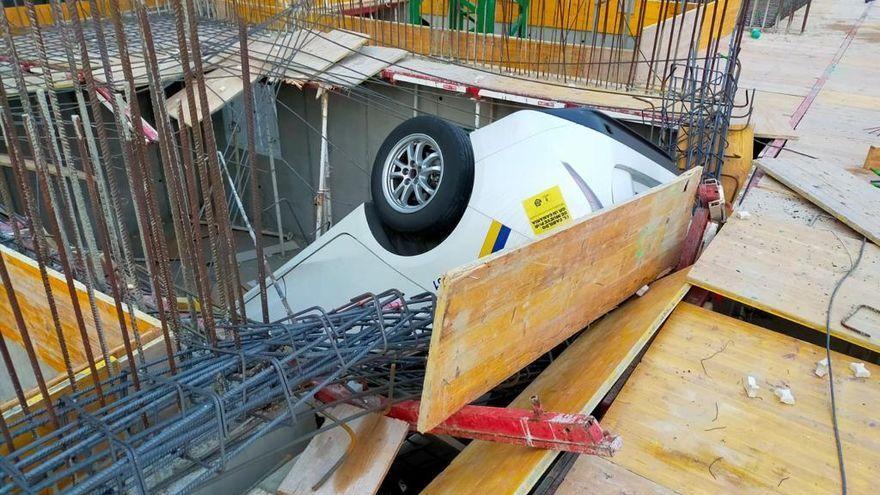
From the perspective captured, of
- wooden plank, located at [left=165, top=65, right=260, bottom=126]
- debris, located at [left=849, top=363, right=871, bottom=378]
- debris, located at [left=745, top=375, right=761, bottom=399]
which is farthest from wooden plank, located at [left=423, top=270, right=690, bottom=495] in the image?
wooden plank, located at [left=165, top=65, right=260, bottom=126]

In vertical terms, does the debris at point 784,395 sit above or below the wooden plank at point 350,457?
above

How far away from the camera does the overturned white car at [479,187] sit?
4234 millimetres

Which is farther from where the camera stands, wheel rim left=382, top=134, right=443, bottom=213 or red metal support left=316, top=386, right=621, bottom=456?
wheel rim left=382, top=134, right=443, bottom=213

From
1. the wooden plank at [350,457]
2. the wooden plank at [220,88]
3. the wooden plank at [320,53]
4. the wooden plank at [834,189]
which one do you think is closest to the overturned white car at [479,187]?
the wooden plank at [834,189]

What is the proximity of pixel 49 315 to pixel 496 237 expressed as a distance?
336 centimetres

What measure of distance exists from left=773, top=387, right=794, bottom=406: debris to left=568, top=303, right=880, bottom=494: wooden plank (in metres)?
0.03

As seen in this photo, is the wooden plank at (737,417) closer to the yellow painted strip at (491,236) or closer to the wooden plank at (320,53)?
the yellow painted strip at (491,236)

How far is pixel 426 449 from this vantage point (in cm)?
462

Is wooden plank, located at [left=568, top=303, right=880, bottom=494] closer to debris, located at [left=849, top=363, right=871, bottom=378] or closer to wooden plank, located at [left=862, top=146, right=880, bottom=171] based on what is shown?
debris, located at [left=849, top=363, right=871, bottom=378]

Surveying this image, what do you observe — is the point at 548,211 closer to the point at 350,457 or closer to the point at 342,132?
the point at 350,457

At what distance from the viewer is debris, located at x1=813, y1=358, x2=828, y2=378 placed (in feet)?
11.1

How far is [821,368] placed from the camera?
134 inches

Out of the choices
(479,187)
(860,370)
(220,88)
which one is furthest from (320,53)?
(860,370)

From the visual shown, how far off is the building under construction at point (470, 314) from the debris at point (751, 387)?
14 mm
